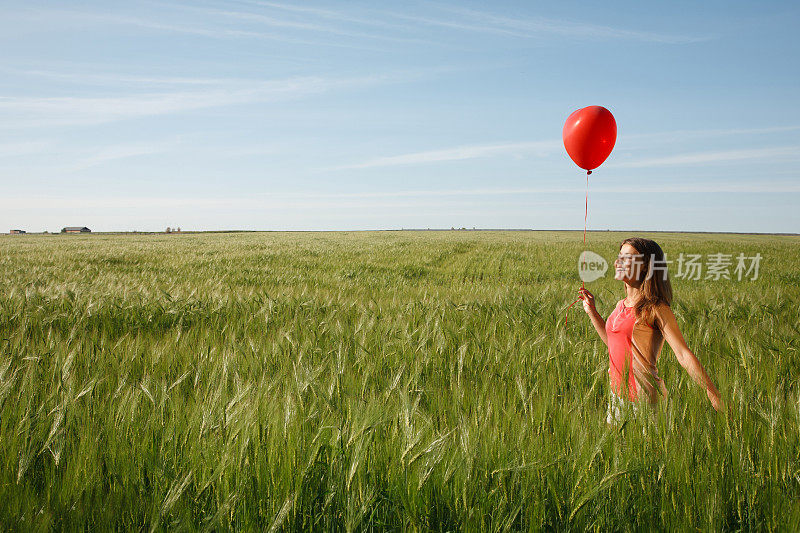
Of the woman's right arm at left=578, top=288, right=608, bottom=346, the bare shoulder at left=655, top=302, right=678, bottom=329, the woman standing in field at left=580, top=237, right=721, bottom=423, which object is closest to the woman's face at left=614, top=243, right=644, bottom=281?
the woman standing in field at left=580, top=237, right=721, bottom=423

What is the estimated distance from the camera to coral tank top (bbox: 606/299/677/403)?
2098mm

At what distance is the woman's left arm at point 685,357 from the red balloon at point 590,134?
2655mm

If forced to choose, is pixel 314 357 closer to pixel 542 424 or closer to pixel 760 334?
pixel 542 424

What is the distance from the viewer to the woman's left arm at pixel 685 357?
185cm

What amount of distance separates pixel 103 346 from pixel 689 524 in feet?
10.9

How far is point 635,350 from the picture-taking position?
2.24 m

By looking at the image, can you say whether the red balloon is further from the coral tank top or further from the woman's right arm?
the coral tank top

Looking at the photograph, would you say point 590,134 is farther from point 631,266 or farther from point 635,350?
point 635,350

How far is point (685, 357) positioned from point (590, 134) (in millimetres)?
2928

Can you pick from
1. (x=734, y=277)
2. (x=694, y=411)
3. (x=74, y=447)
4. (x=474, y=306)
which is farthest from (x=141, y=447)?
(x=734, y=277)

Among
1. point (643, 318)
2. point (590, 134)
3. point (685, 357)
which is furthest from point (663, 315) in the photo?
point (590, 134)

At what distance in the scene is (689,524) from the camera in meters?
1.21

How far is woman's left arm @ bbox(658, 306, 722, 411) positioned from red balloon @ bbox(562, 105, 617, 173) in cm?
266

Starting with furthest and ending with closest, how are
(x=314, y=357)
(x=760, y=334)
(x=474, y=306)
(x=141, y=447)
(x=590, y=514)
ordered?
(x=474, y=306) < (x=760, y=334) < (x=314, y=357) < (x=141, y=447) < (x=590, y=514)
